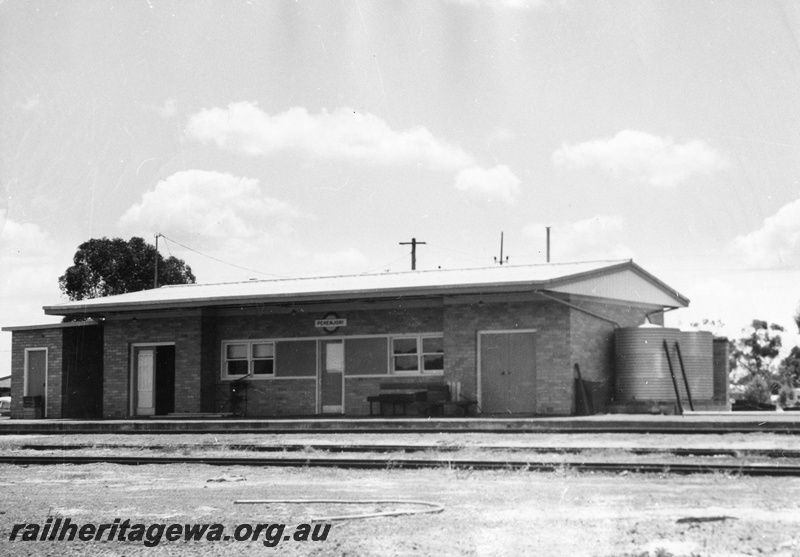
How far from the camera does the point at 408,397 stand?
2277cm

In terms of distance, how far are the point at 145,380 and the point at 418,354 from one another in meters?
8.09

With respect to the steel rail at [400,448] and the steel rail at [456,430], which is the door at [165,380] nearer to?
the steel rail at [456,430]

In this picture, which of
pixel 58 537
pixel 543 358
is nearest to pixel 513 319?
pixel 543 358

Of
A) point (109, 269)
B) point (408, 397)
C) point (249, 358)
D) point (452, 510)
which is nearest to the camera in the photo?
point (452, 510)

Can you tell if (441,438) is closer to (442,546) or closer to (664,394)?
(664,394)

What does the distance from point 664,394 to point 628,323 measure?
9.56 ft

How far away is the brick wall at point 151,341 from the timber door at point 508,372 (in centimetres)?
759

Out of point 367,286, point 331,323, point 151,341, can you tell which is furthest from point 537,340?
point 151,341

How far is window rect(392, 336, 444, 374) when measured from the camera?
2328 centimetres

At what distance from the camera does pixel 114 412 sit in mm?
26766

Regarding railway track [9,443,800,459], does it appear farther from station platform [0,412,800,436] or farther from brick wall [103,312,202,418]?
brick wall [103,312,202,418]

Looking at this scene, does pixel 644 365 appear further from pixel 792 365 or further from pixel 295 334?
pixel 792 365

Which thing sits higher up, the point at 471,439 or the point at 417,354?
the point at 417,354

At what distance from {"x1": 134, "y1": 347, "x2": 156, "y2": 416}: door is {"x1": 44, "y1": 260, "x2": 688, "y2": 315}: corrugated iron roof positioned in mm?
1477
